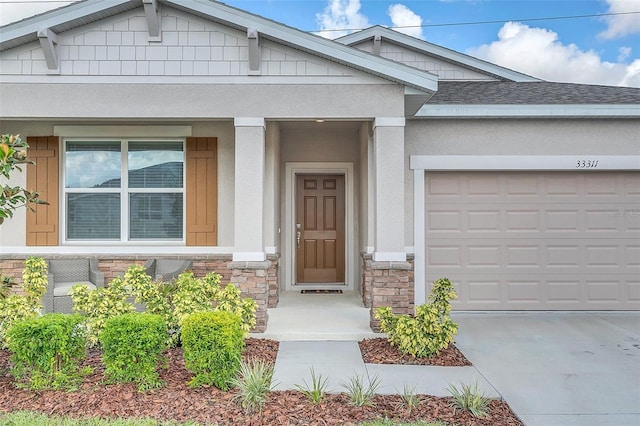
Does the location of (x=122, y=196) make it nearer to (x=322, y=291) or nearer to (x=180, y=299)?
(x=180, y=299)

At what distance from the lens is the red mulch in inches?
136

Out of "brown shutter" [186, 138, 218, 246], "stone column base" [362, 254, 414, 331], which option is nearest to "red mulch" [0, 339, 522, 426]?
"stone column base" [362, 254, 414, 331]

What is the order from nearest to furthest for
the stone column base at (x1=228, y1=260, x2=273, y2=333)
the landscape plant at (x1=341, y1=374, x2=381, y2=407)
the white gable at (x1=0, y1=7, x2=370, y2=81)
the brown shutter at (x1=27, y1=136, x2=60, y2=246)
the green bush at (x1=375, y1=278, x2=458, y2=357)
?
1. the landscape plant at (x1=341, y1=374, x2=381, y2=407)
2. the green bush at (x1=375, y1=278, x2=458, y2=357)
3. the stone column base at (x1=228, y1=260, x2=273, y2=333)
4. the white gable at (x1=0, y1=7, x2=370, y2=81)
5. the brown shutter at (x1=27, y1=136, x2=60, y2=246)

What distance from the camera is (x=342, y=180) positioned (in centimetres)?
885

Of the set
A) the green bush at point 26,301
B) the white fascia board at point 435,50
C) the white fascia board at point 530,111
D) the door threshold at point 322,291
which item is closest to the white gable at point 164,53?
the white fascia board at point 530,111

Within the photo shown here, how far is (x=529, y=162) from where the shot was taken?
23.1 ft

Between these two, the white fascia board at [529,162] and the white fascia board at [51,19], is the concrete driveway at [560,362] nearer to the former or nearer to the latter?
the white fascia board at [529,162]

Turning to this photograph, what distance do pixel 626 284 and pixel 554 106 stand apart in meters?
3.07

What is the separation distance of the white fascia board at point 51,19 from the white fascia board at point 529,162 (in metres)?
4.89

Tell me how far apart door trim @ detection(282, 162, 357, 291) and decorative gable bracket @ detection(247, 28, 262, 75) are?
288 cm

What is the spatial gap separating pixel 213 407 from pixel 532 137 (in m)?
6.10

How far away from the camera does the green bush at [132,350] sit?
3.88 metres

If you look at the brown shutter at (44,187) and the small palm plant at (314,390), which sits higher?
the brown shutter at (44,187)

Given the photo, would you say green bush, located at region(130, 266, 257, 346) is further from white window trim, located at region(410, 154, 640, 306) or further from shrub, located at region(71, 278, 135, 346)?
white window trim, located at region(410, 154, 640, 306)
